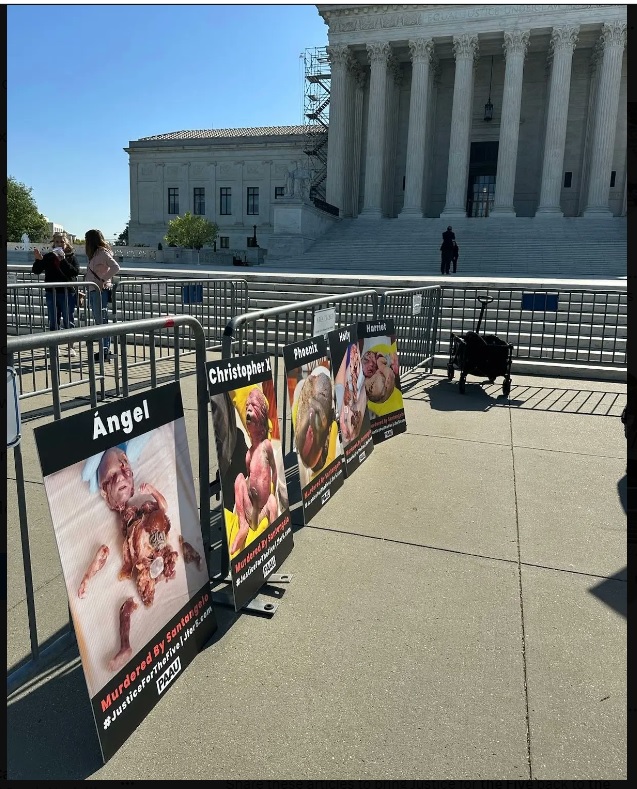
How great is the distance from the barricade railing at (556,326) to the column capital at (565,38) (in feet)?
110

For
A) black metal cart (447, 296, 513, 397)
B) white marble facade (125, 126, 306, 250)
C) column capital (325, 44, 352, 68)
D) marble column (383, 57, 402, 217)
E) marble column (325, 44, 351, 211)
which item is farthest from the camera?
white marble facade (125, 126, 306, 250)

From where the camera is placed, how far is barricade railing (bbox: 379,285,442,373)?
834 cm

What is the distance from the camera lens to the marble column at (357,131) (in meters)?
43.8

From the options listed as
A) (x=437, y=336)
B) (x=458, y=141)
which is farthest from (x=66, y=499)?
(x=458, y=141)

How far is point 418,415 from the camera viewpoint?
7211 millimetres

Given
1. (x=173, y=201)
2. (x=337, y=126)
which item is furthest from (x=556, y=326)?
(x=173, y=201)

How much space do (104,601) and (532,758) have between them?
1772 millimetres

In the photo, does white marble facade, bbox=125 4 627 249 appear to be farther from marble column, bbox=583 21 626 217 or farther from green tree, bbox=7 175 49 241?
green tree, bbox=7 175 49 241

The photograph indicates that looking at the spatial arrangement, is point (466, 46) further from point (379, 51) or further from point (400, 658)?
point (400, 658)

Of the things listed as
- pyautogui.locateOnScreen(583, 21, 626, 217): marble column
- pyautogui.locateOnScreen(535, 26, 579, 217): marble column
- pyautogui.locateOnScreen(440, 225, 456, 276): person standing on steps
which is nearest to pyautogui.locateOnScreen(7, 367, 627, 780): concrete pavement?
pyautogui.locateOnScreen(440, 225, 456, 276): person standing on steps

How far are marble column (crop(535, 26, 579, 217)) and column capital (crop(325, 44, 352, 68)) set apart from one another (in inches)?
537

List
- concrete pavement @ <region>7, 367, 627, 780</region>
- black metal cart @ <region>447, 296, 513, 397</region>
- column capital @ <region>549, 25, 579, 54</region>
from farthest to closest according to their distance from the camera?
column capital @ <region>549, 25, 579, 54</region> → black metal cart @ <region>447, 296, 513, 397</region> → concrete pavement @ <region>7, 367, 627, 780</region>

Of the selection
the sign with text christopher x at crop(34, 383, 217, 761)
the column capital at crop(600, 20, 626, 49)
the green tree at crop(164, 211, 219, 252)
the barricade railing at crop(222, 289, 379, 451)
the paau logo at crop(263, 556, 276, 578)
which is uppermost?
the column capital at crop(600, 20, 626, 49)

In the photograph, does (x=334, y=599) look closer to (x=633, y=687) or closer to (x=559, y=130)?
(x=633, y=687)
